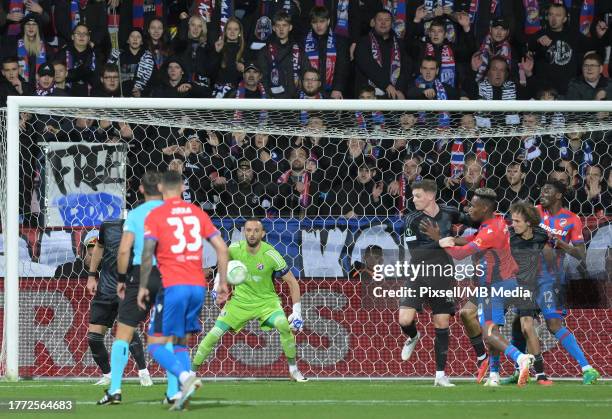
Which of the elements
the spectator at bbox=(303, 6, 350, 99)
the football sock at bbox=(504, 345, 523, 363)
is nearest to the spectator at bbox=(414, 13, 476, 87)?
the spectator at bbox=(303, 6, 350, 99)

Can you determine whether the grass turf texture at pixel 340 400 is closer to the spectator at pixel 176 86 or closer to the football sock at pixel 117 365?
the football sock at pixel 117 365

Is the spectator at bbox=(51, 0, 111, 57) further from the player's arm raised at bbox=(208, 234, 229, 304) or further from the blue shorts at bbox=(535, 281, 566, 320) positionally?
the player's arm raised at bbox=(208, 234, 229, 304)

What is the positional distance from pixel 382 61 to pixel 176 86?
2617 millimetres

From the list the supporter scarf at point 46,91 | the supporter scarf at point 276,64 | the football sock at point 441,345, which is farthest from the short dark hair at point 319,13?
the football sock at point 441,345

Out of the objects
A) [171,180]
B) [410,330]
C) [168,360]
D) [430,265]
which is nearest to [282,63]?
[430,265]

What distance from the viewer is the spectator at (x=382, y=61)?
613 inches

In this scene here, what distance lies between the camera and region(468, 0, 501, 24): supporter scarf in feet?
54.5

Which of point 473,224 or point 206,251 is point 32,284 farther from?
point 473,224

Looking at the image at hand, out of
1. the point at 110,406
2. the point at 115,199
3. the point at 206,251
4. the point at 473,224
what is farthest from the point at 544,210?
the point at 110,406

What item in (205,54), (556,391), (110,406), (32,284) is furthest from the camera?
(205,54)

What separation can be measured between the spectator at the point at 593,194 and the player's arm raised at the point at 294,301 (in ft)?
10.5

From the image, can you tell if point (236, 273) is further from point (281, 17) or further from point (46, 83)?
point (281, 17)

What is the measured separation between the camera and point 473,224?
1189cm

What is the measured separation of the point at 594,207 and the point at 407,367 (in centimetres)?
257
